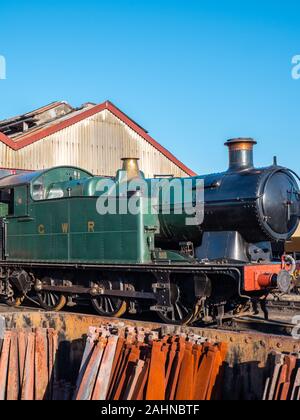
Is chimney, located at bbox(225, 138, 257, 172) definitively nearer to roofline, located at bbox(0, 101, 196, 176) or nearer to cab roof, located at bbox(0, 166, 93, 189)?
cab roof, located at bbox(0, 166, 93, 189)

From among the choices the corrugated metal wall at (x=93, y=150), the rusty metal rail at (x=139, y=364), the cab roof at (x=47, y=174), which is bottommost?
the rusty metal rail at (x=139, y=364)

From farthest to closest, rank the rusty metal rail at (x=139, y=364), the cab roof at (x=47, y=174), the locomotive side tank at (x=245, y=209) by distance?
the cab roof at (x=47, y=174) < the locomotive side tank at (x=245, y=209) < the rusty metal rail at (x=139, y=364)

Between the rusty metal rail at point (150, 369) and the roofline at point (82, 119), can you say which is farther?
the roofline at point (82, 119)

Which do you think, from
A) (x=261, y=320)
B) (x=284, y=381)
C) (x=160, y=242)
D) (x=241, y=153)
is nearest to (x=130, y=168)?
(x=160, y=242)

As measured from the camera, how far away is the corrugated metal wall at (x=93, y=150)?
83.9 ft

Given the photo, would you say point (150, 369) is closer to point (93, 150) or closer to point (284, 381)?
point (284, 381)

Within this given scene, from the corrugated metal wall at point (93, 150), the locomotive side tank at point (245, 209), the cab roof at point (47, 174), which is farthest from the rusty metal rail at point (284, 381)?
the corrugated metal wall at point (93, 150)

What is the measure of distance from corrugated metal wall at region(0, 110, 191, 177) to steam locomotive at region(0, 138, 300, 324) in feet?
37.0

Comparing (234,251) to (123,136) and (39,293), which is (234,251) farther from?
(123,136)

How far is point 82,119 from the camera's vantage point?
27688 mm

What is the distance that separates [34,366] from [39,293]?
6.94 metres

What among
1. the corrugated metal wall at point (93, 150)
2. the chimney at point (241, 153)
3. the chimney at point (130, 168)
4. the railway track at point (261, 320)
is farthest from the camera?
the corrugated metal wall at point (93, 150)

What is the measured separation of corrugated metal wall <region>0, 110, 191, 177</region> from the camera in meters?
25.6

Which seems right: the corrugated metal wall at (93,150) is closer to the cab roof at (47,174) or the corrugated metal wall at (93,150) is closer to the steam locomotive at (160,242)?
the cab roof at (47,174)
